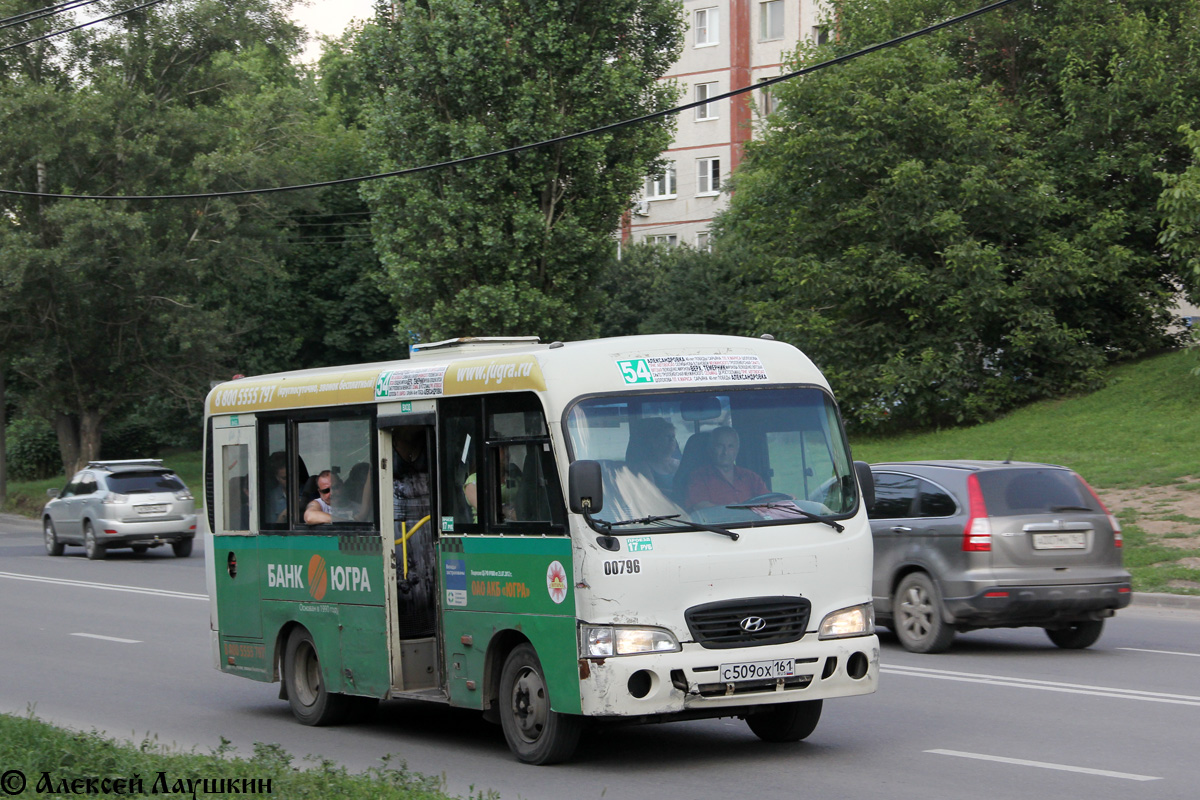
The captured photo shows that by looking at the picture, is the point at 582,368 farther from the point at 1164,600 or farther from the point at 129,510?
the point at 129,510

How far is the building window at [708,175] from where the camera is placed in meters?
67.4

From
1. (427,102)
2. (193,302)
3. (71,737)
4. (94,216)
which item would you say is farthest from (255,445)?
(193,302)

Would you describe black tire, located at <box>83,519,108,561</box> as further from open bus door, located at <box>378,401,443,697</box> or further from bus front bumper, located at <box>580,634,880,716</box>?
bus front bumper, located at <box>580,634,880,716</box>

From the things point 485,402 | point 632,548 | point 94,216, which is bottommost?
point 632,548

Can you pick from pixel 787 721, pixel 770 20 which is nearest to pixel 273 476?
pixel 787 721

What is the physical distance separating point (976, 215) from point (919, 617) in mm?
23865

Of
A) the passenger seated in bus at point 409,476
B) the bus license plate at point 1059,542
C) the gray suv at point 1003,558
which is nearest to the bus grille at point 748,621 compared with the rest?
the passenger seated in bus at point 409,476

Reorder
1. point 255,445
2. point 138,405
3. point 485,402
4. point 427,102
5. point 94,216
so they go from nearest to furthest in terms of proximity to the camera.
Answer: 1. point 485,402
2. point 255,445
3. point 427,102
4. point 94,216
5. point 138,405

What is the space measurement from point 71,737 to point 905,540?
7.54 meters

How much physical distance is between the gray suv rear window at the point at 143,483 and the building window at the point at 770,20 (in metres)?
43.1

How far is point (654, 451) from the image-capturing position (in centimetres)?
820

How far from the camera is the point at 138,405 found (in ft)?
172

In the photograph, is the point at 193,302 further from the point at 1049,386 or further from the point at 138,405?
the point at 1049,386

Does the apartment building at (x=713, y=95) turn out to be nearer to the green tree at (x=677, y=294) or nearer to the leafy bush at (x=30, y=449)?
the green tree at (x=677, y=294)
